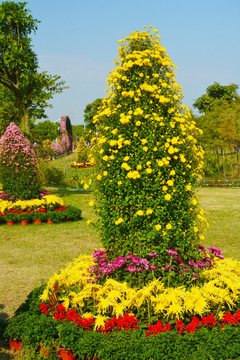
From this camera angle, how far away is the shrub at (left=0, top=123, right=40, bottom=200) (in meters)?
12.4

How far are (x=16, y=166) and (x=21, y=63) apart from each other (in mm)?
6537

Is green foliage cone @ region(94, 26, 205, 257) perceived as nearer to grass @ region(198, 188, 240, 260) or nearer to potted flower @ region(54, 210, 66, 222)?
grass @ region(198, 188, 240, 260)

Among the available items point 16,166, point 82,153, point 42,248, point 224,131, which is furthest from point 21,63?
point 82,153

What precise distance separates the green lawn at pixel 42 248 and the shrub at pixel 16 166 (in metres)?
1.81

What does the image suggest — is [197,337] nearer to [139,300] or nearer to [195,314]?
[195,314]

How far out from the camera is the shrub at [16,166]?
488 inches

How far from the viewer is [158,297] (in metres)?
3.83

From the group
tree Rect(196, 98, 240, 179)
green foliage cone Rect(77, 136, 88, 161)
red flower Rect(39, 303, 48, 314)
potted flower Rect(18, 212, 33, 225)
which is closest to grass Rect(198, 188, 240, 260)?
red flower Rect(39, 303, 48, 314)

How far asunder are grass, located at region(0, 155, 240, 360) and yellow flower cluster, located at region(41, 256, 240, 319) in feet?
2.64

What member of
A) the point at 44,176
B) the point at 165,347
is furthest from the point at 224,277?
the point at 44,176

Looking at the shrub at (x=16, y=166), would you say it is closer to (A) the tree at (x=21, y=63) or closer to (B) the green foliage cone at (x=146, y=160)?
(A) the tree at (x=21, y=63)

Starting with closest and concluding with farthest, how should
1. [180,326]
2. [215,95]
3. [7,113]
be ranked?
[180,326], [7,113], [215,95]

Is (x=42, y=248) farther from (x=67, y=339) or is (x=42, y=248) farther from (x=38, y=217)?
(x=67, y=339)

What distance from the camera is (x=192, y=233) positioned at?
→ 14.1ft
